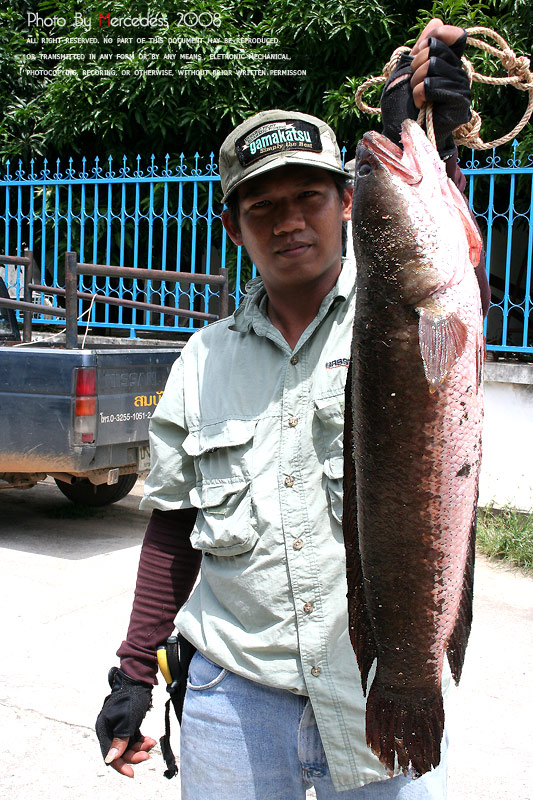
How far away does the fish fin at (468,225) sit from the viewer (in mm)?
1446

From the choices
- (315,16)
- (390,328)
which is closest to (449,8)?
(315,16)

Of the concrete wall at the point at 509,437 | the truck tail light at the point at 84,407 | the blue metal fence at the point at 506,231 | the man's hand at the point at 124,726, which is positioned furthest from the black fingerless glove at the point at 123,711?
the blue metal fence at the point at 506,231

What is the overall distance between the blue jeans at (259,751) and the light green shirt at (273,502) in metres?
0.05

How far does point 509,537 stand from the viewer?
5.90 meters

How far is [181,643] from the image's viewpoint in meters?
2.01

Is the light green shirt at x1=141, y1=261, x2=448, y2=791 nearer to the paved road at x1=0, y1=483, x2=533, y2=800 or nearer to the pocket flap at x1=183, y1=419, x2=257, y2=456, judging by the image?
the pocket flap at x1=183, y1=419, x2=257, y2=456

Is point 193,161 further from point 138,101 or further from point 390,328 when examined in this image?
point 390,328

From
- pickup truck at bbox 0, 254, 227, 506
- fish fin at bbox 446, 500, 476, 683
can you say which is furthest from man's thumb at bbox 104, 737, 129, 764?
pickup truck at bbox 0, 254, 227, 506

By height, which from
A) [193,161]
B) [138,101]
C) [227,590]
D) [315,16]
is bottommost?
[227,590]

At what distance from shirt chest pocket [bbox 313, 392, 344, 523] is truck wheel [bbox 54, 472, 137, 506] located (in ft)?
18.1

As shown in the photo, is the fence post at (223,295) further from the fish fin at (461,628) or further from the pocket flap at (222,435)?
the fish fin at (461,628)

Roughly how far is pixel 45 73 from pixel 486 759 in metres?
11.0

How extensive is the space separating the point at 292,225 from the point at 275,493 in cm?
60

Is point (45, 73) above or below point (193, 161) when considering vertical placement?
above
